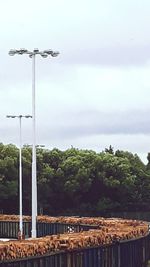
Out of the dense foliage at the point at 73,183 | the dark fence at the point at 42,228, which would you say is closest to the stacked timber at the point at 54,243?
the dark fence at the point at 42,228

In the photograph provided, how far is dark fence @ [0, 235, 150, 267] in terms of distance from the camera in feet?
68.8

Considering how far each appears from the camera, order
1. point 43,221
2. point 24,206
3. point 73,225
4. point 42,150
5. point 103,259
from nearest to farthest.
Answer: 1. point 103,259
2. point 73,225
3. point 43,221
4. point 24,206
5. point 42,150

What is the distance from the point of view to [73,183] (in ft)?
266

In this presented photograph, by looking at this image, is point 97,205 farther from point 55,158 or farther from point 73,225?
point 73,225

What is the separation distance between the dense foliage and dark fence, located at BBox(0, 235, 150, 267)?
46382 millimetres

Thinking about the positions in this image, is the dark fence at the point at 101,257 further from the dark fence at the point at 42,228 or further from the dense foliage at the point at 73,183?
the dense foliage at the point at 73,183

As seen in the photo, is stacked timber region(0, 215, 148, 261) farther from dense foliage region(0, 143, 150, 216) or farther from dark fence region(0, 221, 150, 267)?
dense foliage region(0, 143, 150, 216)

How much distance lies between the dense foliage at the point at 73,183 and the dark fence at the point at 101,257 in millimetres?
46382

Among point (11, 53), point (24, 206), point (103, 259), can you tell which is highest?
point (11, 53)

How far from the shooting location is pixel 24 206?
81.0 meters

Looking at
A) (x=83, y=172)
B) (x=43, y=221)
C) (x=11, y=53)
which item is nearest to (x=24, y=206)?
(x=83, y=172)

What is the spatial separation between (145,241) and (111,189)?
54.1m

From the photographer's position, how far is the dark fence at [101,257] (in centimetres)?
2097

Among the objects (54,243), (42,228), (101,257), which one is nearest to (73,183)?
(42,228)
